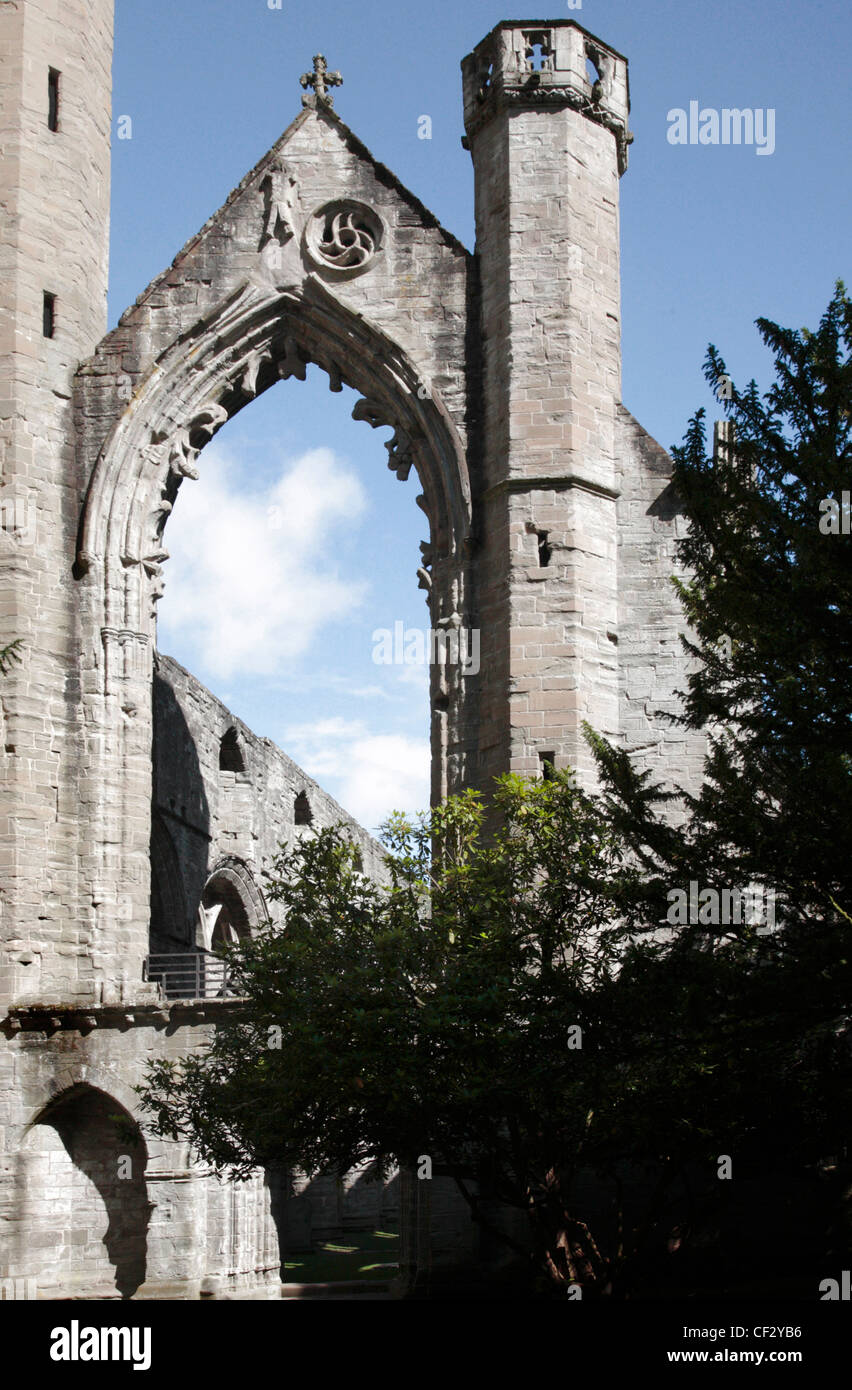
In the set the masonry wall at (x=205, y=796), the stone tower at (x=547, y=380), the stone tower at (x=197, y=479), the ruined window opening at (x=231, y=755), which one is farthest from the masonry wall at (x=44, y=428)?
the ruined window opening at (x=231, y=755)

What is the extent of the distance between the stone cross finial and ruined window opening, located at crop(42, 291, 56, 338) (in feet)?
11.4

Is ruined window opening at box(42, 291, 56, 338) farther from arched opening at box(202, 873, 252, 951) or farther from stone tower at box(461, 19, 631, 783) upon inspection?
arched opening at box(202, 873, 252, 951)

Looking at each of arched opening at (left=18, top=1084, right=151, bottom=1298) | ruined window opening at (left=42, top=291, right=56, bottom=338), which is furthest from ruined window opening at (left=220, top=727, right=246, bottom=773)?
arched opening at (left=18, top=1084, right=151, bottom=1298)

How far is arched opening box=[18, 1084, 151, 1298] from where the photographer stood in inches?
658

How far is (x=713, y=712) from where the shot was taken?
1163cm

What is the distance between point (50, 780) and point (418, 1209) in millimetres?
5443

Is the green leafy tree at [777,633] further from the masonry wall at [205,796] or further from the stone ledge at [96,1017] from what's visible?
the masonry wall at [205,796]

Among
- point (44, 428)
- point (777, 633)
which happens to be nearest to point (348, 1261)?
point (44, 428)

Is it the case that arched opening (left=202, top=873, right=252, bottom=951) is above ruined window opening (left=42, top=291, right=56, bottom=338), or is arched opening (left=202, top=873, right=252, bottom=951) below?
below

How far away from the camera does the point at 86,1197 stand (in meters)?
17.0

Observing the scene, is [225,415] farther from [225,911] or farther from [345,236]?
[225,911]

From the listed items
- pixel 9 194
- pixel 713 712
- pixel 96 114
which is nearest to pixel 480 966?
pixel 713 712

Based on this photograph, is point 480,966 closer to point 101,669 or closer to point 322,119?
point 101,669

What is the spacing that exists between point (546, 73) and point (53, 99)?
17.9 feet
